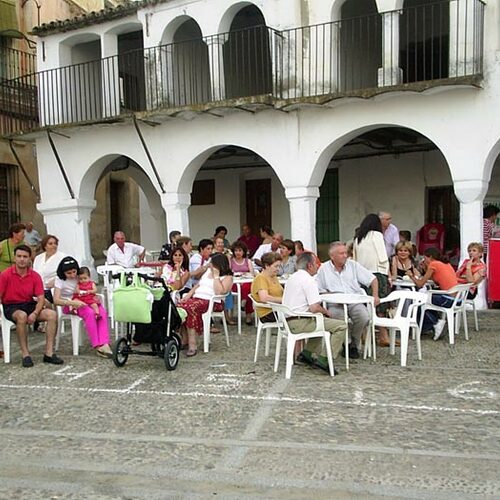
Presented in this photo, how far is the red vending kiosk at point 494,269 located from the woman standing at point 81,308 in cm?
633

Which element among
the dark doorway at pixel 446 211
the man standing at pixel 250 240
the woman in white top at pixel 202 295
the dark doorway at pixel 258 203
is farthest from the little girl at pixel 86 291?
the dark doorway at pixel 258 203

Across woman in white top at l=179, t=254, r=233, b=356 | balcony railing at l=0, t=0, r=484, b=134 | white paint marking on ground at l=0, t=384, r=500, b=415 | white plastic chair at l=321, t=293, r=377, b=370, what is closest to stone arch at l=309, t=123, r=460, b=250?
balcony railing at l=0, t=0, r=484, b=134

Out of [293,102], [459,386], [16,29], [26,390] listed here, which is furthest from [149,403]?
[16,29]

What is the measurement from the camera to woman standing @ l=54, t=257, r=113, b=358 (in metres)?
7.84

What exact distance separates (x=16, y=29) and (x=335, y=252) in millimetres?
14147

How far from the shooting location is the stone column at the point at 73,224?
1506cm

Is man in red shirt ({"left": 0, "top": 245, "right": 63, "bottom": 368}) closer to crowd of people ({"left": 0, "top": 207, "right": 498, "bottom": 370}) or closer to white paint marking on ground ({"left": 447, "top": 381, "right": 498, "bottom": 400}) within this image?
crowd of people ({"left": 0, "top": 207, "right": 498, "bottom": 370})

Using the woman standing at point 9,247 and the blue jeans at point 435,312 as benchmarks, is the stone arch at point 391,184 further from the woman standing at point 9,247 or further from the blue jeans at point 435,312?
the woman standing at point 9,247

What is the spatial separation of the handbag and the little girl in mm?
1078

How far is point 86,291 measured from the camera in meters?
8.09

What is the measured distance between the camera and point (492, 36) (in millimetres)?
10531

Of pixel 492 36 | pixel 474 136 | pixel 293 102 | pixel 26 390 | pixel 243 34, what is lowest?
pixel 26 390

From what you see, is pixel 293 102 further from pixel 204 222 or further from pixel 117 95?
pixel 204 222

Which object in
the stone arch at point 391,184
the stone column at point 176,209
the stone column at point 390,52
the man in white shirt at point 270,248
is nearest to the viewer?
the man in white shirt at point 270,248
